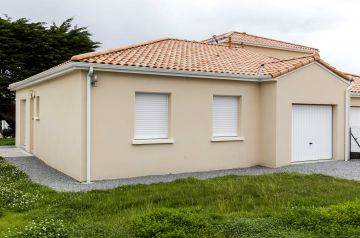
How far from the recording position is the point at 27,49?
34344mm

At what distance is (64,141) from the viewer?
1359 cm

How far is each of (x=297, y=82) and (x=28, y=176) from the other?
32.1 ft

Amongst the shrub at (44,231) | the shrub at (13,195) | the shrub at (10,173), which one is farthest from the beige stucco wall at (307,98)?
the shrub at (44,231)

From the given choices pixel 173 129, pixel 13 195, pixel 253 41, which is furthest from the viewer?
pixel 253 41

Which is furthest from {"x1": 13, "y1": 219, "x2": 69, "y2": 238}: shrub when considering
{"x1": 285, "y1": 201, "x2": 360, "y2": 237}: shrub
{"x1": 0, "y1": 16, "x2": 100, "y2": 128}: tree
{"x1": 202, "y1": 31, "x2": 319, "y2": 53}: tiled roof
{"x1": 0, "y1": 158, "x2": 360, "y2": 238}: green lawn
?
{"x1": 0, "y1": 16, "x2": 100, "y2": 128}: tree

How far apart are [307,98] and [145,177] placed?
7.04 meters

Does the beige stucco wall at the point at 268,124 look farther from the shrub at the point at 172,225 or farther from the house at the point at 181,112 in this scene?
the shrub at the point at 172,225

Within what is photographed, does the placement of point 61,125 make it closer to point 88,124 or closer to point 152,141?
point 88,124

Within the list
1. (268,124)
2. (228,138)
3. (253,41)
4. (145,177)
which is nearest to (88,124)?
(145,177)

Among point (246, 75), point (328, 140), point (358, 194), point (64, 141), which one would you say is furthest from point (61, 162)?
point (328, 140)

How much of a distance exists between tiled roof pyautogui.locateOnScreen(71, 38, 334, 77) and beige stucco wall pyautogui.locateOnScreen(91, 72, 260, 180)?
1.43 ft

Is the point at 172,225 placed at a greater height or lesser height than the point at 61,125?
lesser

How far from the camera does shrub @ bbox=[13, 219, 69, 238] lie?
628 centimetres

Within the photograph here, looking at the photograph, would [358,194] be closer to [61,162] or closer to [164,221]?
[164,221]
